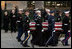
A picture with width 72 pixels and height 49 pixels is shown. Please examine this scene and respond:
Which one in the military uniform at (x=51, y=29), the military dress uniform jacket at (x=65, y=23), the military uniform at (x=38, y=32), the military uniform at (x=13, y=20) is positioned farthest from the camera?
the military uniform at (x=13, y=20)

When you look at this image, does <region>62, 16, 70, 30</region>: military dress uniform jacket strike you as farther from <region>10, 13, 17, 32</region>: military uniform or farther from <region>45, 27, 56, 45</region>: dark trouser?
<region>10, 13, 17, 32</region>: military uniform

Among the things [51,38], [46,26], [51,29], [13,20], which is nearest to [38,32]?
[46,26]

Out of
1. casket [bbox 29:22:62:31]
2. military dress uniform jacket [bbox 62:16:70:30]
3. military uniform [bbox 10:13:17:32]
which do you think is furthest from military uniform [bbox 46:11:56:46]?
military uniform [bbox 10:13:17:32]

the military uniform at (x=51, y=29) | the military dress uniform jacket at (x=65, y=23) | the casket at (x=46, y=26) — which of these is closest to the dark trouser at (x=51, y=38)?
the military uniform at (x=51, y=29)

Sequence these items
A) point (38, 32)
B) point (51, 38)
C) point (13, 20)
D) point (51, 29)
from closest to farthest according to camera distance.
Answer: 1. point (38, 32)
2. point (51, 29)
3. point (51, 38)
4. point (13, 20)

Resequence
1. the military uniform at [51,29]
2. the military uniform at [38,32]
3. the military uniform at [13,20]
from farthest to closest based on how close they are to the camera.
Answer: the military uniform at [13,20] → the military uniform at [51,29] → the military uniform at [38,32]

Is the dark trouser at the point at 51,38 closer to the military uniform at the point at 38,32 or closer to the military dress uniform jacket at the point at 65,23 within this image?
the military uniform at the point at 38,32

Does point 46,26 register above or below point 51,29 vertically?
above

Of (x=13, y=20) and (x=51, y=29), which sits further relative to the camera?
(x=13, y=20)

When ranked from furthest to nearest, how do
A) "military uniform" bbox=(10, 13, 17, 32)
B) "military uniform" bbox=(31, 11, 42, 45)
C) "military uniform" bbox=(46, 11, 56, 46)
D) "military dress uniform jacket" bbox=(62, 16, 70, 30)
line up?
"military uniform" bbox=(10, 13, 17, 32)
"military dress uniform jacket" bbox=(62, 16, 70, 30)
"military uniform" bbox=(46, 11, 56, 46)
"military uniform" bbox=(31, 11, 42, 45)

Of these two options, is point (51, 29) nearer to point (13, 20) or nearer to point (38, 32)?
point (38, 32)

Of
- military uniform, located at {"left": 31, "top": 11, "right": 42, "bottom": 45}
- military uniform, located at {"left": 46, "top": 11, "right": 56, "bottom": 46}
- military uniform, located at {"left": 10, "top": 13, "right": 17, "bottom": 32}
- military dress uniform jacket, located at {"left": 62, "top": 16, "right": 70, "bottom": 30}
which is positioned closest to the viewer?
military uniform, located at {"left": 31, "top": 11, "right": 42, "bottom": 45}

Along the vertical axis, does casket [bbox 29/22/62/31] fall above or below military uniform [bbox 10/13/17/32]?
above

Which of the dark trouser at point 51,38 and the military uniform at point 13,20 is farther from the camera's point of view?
the military uniform at point 13,20
